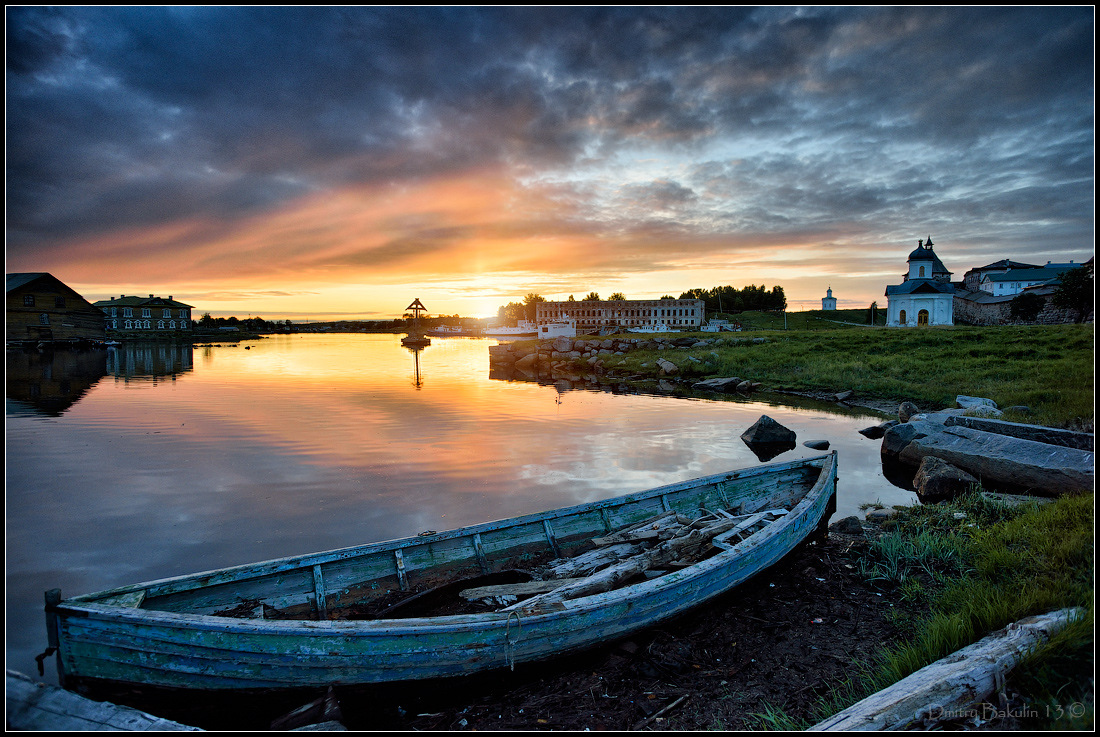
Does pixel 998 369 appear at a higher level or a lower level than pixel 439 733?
higher

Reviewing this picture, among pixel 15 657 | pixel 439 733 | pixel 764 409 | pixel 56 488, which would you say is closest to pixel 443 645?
pixel 439 733

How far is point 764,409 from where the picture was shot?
25.9 m

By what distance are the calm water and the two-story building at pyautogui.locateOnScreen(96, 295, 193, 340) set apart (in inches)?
3444

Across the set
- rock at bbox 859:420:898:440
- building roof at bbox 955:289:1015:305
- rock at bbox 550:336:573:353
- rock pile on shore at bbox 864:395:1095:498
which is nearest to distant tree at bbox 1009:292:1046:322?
building roof at bbox 955:289:1015:305

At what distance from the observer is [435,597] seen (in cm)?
743

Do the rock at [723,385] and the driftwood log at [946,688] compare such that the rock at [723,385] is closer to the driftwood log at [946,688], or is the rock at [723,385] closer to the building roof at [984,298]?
the driftwood log at [946,688]

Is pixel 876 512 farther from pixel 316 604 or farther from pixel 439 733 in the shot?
pixel 316 604

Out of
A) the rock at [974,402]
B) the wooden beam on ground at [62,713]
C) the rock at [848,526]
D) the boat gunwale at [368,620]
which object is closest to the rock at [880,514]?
the rock at [848,526]

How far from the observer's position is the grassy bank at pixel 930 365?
19.6m

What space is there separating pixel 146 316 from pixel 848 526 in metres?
130

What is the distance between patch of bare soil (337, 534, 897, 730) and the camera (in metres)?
5.60

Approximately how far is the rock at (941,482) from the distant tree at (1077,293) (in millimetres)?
51580

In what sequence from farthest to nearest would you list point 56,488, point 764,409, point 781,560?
point 764,409
point 56,488
point 781,560

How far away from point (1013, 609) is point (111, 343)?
309ft
